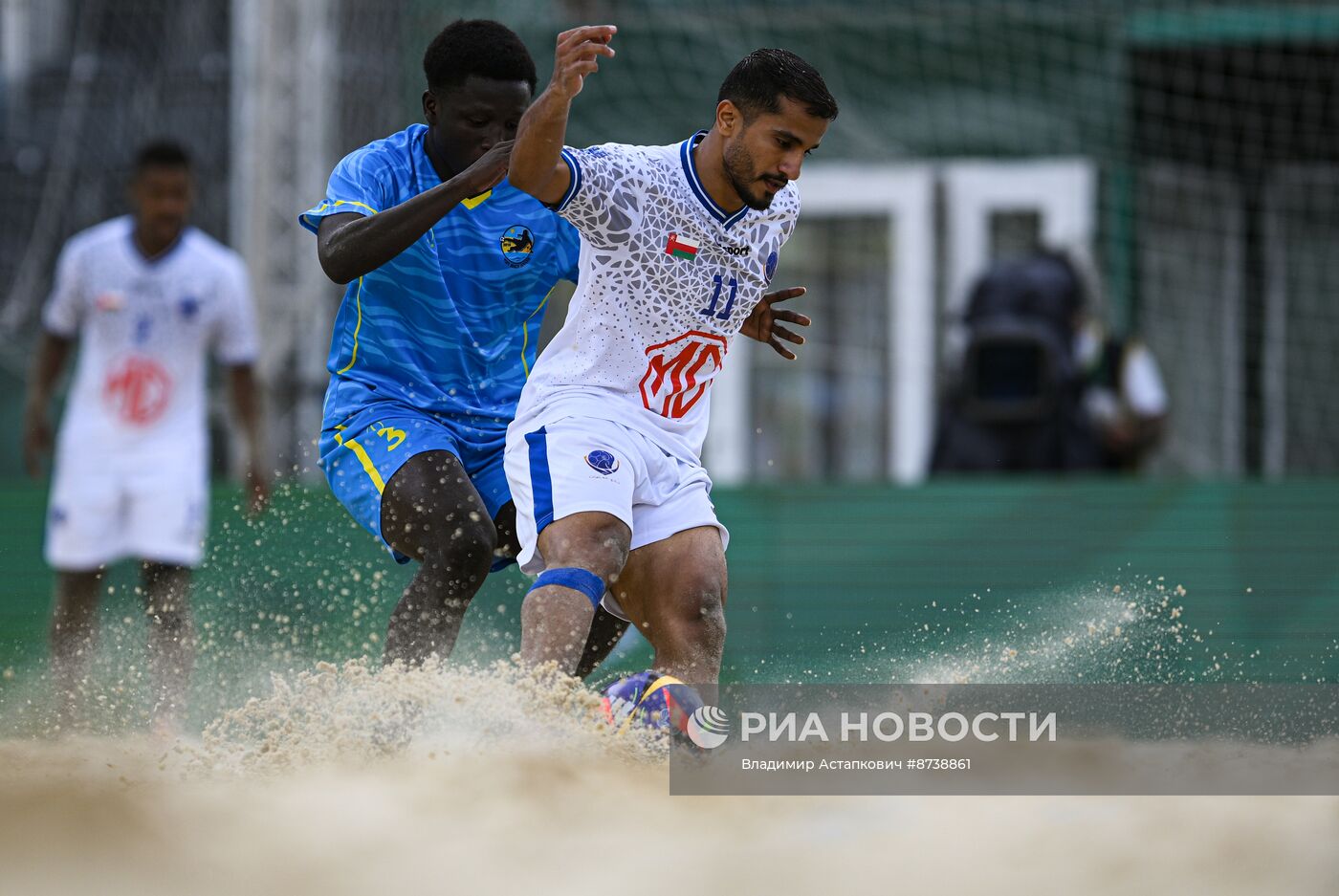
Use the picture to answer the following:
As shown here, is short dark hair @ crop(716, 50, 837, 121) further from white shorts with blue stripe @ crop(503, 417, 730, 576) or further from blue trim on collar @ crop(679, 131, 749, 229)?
white shorts with blue stripe @ crop(503, 417, 730, 576)

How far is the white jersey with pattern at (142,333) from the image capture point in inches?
311

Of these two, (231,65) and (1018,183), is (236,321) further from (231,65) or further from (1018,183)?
(1018,183)

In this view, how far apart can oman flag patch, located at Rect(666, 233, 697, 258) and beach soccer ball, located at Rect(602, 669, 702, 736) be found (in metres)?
1.09

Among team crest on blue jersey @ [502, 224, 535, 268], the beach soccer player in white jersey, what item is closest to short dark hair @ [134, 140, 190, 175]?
team crest on blue jersey @ [502, 224, 535, 268]

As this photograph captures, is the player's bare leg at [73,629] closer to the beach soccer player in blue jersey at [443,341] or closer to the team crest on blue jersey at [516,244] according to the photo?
the beach soccer player in blue jersey at [443,341]

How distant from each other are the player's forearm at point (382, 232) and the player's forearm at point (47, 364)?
4071mm

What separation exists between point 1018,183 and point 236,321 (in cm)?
644

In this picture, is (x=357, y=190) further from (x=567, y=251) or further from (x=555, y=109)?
(x=555, y=109)

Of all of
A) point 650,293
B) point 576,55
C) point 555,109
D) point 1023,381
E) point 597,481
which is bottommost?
point 597,481

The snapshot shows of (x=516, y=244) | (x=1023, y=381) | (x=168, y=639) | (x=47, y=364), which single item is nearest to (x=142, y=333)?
(x=47, y=364)

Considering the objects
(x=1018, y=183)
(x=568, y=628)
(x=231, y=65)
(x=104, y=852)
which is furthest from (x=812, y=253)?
(x=104, y=852)

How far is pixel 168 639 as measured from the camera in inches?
251

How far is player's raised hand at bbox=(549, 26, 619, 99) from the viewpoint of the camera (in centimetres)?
404

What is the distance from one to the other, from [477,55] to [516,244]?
20.9 inches
